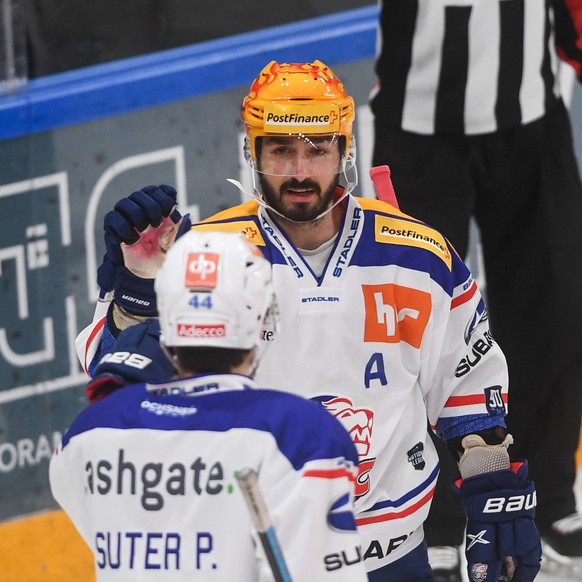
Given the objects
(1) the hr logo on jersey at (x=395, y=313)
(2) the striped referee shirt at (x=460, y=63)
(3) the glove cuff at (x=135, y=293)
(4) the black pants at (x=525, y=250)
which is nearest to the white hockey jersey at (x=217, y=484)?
(3) the glove cuff at (x=135, y=293)

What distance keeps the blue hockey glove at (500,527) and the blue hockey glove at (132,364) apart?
0.75 m

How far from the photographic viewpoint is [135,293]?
2846mm

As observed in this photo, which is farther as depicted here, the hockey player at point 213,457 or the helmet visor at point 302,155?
the helmet visor at point 302,155

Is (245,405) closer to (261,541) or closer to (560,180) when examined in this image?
(261,541)

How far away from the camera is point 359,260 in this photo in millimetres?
2967

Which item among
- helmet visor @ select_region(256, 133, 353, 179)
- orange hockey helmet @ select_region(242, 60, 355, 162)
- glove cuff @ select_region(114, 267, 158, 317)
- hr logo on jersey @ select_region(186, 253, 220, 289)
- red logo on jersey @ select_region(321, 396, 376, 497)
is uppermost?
orange hockey helmet @ select_region(242, 60, 355, 162)

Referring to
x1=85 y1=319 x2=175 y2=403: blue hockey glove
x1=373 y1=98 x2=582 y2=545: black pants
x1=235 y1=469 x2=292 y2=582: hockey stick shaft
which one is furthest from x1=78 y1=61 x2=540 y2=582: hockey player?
x1=373 y1=98 x2=582 y2=545: black pants

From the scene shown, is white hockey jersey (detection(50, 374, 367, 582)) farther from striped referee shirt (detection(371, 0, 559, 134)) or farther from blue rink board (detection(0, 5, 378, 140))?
blue rink board (detection(0, 5, 378, 140))

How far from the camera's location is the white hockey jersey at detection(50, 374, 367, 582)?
2.14m

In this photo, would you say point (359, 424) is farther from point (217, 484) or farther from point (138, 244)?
point (217, 484)

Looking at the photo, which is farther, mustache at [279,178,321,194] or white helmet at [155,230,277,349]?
mustache at [279,178,321,194]

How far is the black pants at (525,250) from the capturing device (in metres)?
4.07

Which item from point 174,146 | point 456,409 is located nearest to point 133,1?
point 174,146

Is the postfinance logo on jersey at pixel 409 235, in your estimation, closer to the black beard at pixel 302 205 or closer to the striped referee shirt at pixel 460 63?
the black beard at pixel 302 205
